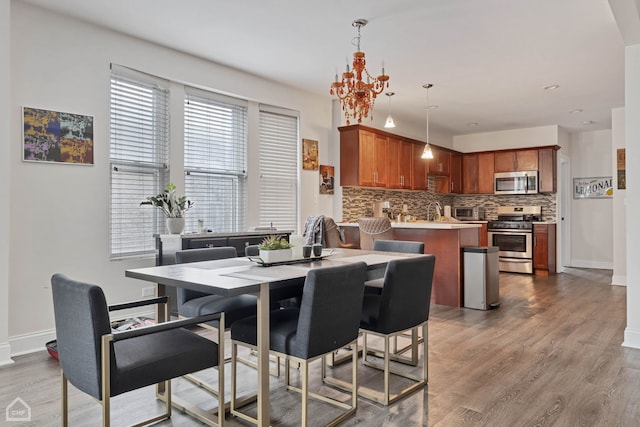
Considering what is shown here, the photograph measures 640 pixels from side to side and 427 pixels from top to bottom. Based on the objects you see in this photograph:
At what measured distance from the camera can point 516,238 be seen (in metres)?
7.87

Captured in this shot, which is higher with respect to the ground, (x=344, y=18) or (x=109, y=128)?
(x=344, y=18)

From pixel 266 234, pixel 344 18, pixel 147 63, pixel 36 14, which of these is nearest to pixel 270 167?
pixel 266 234

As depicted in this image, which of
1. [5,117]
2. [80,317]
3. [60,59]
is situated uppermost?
[60,59]

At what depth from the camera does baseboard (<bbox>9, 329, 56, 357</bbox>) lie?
3.36 meters

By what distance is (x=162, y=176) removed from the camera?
445 cm

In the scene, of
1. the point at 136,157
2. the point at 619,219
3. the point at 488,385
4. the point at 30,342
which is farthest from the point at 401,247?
the point at 619,219

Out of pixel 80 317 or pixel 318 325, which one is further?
pixel 318 325

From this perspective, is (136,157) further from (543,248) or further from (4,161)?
(543,248)

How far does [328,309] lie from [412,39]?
3.01 meters

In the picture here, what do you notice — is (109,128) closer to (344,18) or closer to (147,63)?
(147,63)

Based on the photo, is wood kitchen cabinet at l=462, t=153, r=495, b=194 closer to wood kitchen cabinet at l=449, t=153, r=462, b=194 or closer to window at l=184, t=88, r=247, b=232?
wood kitchen cabinet at l=449, t=153, r=462, b=194

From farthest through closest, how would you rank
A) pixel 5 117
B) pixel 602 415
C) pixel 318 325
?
pixel 5 117, pixel 602 415, pixel 318 325

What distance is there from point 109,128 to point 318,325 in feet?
9.84

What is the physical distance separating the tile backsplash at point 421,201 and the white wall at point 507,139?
3.24 ft
